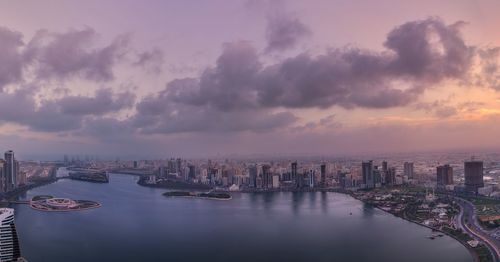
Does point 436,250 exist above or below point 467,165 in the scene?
below

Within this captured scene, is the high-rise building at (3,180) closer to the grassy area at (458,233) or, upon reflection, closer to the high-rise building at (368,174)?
the high-rise building at (368,174)

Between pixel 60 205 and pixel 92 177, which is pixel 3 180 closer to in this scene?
pixel 60 205

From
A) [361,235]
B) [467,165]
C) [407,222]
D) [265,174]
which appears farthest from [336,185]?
[361,235]

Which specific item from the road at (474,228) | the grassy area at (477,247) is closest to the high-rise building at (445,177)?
the road at (474,228)

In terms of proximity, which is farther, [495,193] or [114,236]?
[495,193]

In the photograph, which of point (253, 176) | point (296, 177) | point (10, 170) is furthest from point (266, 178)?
point (10, 170)

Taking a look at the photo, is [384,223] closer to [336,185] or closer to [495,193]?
[495,193]

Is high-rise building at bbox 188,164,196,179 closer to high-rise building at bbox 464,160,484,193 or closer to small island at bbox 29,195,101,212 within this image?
small island at bbox 29,195,101,212

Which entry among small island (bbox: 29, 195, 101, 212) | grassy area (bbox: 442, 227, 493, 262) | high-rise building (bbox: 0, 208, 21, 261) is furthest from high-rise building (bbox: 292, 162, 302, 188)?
high-rise building (bbox: 0, 208, 21, 261)
